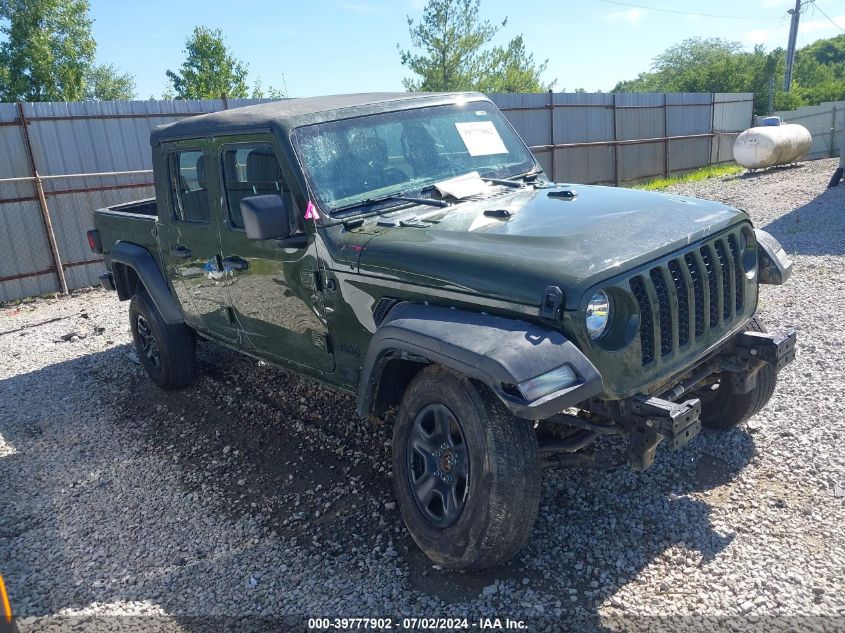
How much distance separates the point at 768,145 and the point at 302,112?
1712 centimetres

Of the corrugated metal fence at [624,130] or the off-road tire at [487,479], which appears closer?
the off-road tire at [487,479]

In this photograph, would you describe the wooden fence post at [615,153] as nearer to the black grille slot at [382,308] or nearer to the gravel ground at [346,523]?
the gravel ground at [346,523]

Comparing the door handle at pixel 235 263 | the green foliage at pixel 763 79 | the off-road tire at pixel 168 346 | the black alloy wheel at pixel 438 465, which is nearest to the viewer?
the black alloy wheel at pixel 438 465

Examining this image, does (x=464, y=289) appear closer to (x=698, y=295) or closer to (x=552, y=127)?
(x=698, y=295)

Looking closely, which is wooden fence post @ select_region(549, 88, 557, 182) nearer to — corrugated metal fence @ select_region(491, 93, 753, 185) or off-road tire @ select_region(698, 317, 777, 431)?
corrugated metal fence @ select_region(491, 93, 753, 185)

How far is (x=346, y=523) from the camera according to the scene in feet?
11.6

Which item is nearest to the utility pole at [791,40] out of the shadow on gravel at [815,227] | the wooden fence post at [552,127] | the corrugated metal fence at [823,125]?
the corrugated metal fence at [823,125]

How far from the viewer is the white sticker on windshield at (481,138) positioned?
13.7 feet

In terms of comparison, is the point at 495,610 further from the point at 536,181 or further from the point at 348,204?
the point at 536,181

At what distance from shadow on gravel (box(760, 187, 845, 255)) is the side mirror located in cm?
770

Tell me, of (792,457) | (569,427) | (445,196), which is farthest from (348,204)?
(792,457)

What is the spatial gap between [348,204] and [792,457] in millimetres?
2882

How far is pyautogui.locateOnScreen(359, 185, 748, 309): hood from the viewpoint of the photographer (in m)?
2.71

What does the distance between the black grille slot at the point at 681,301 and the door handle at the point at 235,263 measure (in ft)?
8.17
